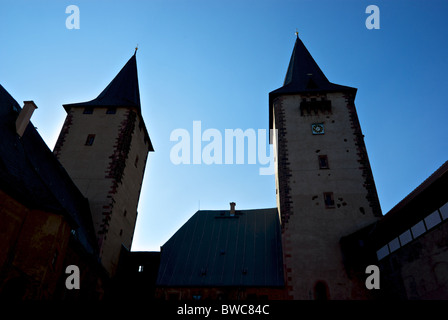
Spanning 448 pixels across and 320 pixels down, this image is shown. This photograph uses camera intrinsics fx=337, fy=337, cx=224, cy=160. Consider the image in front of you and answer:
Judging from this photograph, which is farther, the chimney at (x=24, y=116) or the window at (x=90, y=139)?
the window at (x=90, y=139)

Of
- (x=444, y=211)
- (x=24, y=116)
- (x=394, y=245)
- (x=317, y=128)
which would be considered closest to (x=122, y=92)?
(x=24, y=116)

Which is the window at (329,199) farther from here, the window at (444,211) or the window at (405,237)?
the window at (444,211)

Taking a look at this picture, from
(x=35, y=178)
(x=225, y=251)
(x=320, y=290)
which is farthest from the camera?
(x=225, y=251)

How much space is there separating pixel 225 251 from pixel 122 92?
15.6 meters

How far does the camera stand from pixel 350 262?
1703cm

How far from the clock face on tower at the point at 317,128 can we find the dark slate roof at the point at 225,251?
668cm

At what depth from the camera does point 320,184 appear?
66.7 ft

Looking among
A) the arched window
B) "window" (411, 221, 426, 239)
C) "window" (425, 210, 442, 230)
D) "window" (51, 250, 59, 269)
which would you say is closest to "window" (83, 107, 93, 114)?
"window" (51, 250, 59, 269)

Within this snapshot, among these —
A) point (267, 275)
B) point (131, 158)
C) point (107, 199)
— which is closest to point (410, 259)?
point (267, 275)

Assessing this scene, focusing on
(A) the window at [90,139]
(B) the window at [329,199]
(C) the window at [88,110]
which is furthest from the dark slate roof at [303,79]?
(C) the window at [88,110]

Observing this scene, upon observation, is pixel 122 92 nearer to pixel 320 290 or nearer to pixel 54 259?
pixel 54 259

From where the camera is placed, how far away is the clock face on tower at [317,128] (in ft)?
74.4
